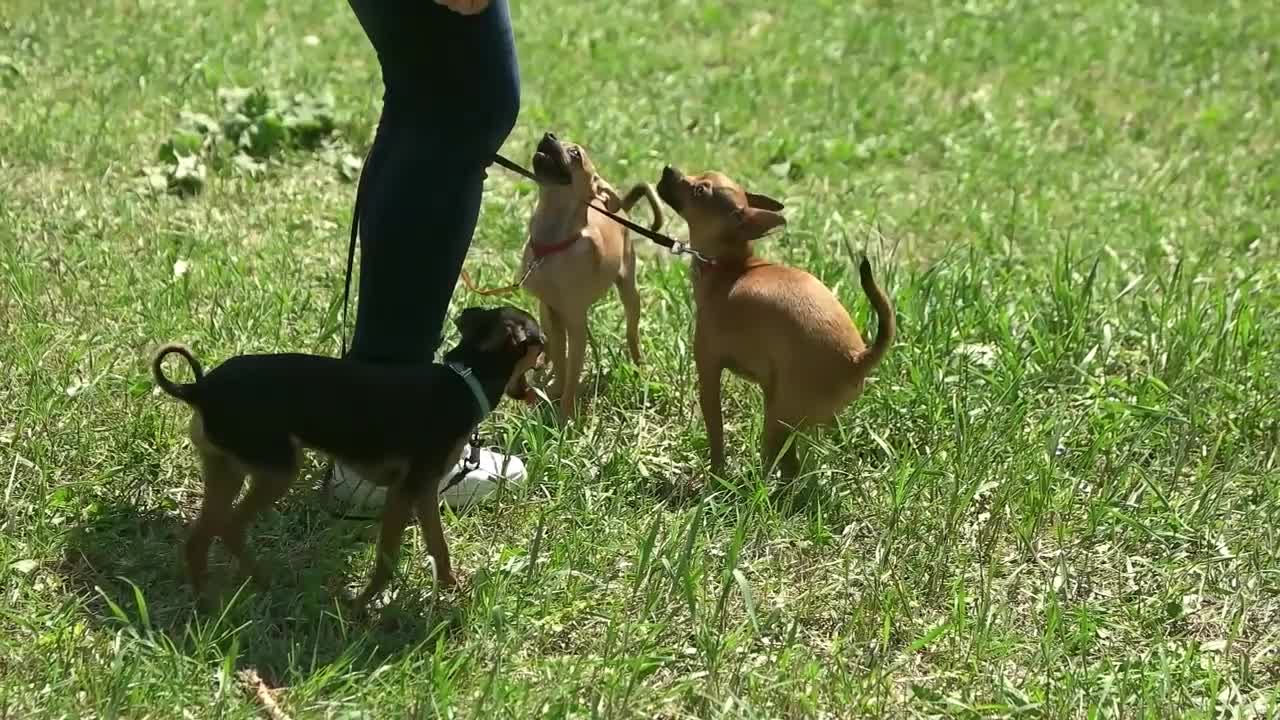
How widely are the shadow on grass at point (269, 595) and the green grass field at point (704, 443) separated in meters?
0.01

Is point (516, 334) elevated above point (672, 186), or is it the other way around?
point (672, 186)

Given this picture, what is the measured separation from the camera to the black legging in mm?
3471

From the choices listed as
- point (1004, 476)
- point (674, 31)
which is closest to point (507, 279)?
point (1004, 476)

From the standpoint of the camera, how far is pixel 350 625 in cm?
332

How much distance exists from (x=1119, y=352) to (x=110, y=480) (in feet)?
11.3

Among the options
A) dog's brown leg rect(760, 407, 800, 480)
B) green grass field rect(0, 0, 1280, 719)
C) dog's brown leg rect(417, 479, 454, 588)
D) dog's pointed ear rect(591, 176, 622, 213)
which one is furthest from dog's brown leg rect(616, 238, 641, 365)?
dog's brown leg rect(417, 479, 454, 588)

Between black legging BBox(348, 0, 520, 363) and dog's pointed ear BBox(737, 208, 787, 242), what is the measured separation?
826 mm

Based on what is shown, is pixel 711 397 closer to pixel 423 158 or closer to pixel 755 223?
pixel 755 223

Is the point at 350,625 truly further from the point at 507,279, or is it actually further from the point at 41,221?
the point at 41,221

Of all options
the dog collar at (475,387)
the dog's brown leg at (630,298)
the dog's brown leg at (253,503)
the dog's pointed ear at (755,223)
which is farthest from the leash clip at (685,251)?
the dog's brown leg at (253,503)

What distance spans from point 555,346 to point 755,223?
2.87 feet


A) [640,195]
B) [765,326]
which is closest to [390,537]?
[765,326]

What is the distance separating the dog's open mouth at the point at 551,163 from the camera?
4.22m

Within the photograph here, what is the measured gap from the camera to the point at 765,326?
391 cm
